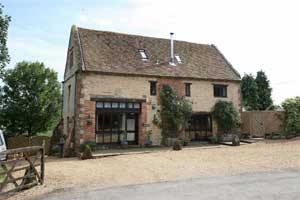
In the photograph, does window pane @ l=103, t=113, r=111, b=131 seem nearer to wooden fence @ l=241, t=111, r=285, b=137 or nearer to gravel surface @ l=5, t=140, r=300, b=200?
gravel surface @ l=5, t=140, r=300, b=200

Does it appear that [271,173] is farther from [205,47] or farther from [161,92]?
[205,47]

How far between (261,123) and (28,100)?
A: 68.8 ft

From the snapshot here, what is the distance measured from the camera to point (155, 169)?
12.2 metres

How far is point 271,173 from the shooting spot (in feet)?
34.7

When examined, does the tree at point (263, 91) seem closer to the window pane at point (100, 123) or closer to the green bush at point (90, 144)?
the window pane at point (100, 123)

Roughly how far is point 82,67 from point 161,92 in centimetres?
589

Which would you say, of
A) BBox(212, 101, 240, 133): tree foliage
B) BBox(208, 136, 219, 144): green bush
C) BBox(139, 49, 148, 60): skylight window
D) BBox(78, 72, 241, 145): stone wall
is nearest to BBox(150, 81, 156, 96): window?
BBox(78, 72, 241, 145): stone wall

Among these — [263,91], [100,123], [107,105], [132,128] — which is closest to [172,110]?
[132,128]

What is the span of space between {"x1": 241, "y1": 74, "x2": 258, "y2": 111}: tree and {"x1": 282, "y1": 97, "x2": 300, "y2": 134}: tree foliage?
10.7 m

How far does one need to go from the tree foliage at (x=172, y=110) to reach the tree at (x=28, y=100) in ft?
43.8

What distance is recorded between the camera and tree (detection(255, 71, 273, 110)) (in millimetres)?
34438

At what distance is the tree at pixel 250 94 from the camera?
3416 cm

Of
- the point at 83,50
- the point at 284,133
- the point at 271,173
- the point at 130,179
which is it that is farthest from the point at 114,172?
the point at 284,133

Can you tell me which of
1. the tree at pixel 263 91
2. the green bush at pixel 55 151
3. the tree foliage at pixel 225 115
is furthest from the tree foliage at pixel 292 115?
the green bush at pixel 55 151
